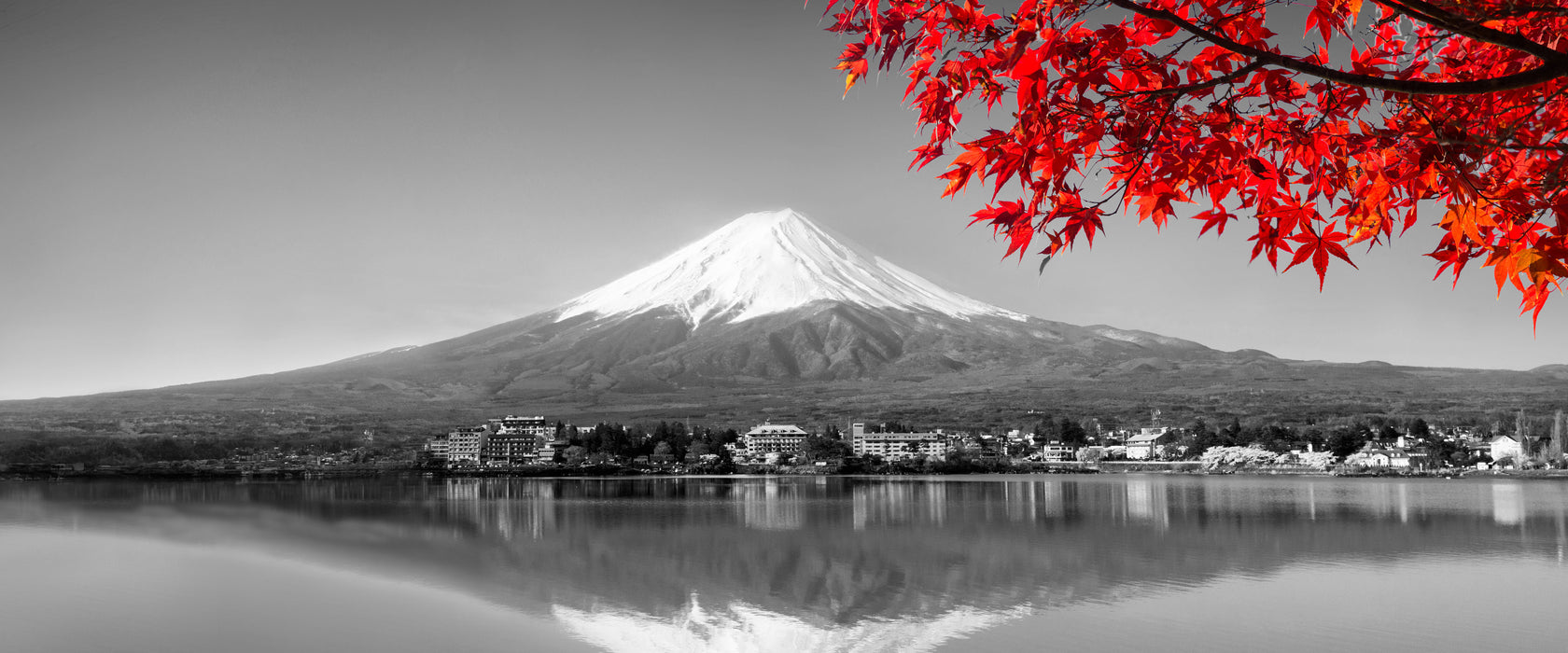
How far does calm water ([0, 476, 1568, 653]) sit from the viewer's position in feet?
34.3

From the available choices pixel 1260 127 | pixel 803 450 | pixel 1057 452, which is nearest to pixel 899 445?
pixel 803 450

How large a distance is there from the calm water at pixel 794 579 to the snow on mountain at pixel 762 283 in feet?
281

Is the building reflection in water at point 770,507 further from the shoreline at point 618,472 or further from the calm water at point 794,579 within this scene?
the shoreline at point 618,472

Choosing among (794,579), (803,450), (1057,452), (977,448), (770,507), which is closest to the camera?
(794,579)

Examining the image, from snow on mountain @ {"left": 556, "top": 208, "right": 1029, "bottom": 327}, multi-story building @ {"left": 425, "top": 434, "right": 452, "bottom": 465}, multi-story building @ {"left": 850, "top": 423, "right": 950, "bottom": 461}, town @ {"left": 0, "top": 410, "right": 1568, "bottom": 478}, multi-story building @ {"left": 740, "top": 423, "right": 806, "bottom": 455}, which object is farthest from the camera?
snow on mountain @ {"left": 556, "top": 208, "right": 1029, "bottom": 327}

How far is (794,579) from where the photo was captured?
13.9 meters

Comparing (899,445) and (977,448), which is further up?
(899,445)

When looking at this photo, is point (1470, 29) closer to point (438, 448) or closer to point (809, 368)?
point (438, 448)

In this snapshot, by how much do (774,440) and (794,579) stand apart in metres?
53.8

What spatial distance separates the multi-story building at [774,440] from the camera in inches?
2613

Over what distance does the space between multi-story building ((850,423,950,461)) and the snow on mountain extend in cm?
4041

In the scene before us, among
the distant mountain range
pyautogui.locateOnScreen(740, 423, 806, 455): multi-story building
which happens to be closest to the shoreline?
pyautogui.locateOnScreen(740, 423, 806, 455): multi-story building

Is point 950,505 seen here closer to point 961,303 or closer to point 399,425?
point 399,425

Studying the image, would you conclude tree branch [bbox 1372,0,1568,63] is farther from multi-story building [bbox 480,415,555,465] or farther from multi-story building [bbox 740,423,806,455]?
multi-story building [bbox 740,423,806,455]
